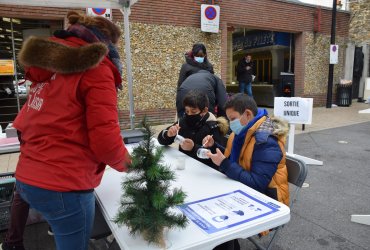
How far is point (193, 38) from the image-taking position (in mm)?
8547

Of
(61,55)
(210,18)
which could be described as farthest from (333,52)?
(61,55)

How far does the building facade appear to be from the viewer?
781 cm

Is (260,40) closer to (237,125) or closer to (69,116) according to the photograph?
(237,125)

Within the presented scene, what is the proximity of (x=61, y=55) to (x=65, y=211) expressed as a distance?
66 cm

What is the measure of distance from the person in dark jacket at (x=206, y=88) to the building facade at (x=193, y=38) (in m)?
2.77

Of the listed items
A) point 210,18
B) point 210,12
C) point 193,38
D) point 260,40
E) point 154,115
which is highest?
point 210,12

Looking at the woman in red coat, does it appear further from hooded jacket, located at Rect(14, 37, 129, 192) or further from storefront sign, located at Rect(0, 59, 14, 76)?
storefront sign, located at Rect(0, 59, 14, 76)

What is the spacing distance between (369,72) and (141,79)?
1060 cm

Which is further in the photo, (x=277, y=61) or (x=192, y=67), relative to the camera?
(x=277, y=61)

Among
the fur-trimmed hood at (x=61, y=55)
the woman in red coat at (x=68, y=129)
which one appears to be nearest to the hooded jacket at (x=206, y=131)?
the woman in red coat at (x=68, y=129)

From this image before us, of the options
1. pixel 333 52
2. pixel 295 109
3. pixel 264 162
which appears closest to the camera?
pixel 264 162

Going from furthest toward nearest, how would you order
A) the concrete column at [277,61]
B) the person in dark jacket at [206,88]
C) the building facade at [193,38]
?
1. the concrete column at [277,61]
2. the building facade at [193,38]
3. the person in dark jacket at [206,88]

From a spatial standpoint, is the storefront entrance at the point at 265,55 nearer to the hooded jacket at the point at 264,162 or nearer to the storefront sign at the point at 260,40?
the storefront sign at the point at 260,40

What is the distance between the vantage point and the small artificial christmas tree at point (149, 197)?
3.91 ft
